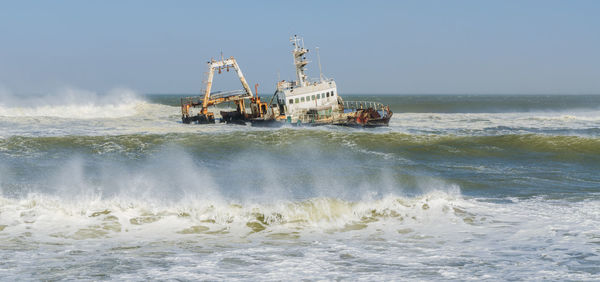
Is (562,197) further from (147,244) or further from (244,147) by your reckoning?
(244,147)

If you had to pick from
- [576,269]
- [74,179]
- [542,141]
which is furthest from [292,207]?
[542,141]

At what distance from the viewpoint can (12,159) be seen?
18344 mm

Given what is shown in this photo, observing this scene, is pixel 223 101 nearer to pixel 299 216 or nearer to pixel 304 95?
pixel 304 95

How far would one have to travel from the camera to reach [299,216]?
32.1 ft

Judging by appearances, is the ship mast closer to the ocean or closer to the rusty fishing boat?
the rusty fishing boat

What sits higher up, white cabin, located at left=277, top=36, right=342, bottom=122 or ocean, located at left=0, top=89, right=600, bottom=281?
white cabin, located at left=277, top=36, right=342, bottom=122

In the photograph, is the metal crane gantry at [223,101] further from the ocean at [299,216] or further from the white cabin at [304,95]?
the ocean at [299,216]

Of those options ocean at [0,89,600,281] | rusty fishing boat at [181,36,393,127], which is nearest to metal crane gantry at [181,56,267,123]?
rusty fishing boat at [181,36,393,127]

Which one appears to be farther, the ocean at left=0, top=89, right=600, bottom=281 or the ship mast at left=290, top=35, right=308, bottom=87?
the ship mast at left=290, top=35, right=308, bottom=87

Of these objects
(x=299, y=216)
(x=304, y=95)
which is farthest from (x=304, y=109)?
(x=299, y=216)

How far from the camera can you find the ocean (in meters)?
6.64

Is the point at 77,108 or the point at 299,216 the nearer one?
the point at 299,216

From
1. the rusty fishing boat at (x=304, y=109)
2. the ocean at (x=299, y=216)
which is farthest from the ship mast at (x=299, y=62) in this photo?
the ocean at (x=299, y=216)

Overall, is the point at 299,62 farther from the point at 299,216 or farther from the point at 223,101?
the point at 299,216
